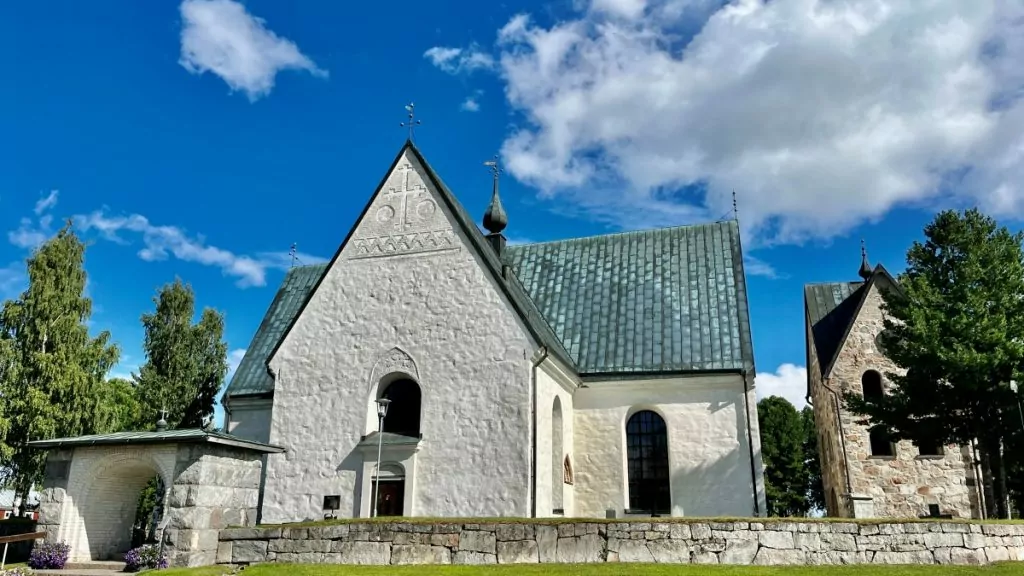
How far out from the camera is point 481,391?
18094 mm

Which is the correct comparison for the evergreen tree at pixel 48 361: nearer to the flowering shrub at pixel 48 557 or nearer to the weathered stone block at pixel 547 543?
the flowering shrub at pixel 48 557

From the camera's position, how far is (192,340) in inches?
1225

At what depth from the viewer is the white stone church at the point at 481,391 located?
17781 millimetres

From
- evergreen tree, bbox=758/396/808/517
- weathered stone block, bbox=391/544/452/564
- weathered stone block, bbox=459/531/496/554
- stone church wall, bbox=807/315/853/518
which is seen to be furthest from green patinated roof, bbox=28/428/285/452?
evergreen tree, bbox=758/396/808/517

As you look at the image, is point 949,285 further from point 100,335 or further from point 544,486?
point 100,335

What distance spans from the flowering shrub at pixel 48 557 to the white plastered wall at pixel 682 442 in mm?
12286

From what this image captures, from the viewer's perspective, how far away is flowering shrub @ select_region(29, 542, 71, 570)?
547 inches

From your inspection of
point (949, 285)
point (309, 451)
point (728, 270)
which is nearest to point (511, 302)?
point (309, 451)

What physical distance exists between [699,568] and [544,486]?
7.28m

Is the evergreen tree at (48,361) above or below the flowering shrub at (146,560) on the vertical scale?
above

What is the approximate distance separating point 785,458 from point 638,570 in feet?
137

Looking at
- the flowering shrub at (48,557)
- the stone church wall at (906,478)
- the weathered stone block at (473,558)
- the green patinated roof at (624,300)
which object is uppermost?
the green patinated roof at (624,300)

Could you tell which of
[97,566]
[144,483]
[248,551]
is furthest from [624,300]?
[97,566]

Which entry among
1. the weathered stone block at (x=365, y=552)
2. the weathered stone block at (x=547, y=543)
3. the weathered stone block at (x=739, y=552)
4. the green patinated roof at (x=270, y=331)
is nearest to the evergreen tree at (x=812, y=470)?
the green patinated roof at (x=270, y=331)
